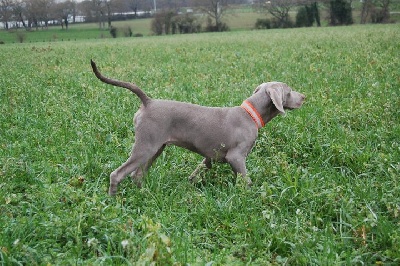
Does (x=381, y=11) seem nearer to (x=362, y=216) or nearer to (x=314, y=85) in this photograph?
(x=314, y=85)

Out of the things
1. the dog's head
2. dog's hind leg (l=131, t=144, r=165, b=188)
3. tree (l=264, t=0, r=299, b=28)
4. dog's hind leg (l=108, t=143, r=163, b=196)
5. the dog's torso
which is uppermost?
tree (l=264, t=0, r=299, b=28)

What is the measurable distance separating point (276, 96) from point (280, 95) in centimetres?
10

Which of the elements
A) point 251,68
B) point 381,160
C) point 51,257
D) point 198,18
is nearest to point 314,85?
point 251,68

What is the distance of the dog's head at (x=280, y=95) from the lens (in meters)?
4.93

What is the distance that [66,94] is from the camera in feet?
30.6

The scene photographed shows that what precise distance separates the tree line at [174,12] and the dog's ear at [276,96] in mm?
52112

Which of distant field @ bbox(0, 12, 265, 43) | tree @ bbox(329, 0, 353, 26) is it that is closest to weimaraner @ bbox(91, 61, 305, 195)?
distant field @ bbox(0, 12, 265, 43)

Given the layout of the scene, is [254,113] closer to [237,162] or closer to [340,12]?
[237,162]

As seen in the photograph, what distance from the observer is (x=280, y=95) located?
5.04 meters

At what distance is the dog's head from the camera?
4.93m

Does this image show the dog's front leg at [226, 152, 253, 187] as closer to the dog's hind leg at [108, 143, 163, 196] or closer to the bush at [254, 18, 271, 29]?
the dog's hind leg at [108, 143, 163, 196]

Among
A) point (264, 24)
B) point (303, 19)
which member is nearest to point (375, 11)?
point (303, 19)

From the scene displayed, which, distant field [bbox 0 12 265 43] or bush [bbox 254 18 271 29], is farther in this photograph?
bush [bbox 254 18 271 29]

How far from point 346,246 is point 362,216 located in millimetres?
433
